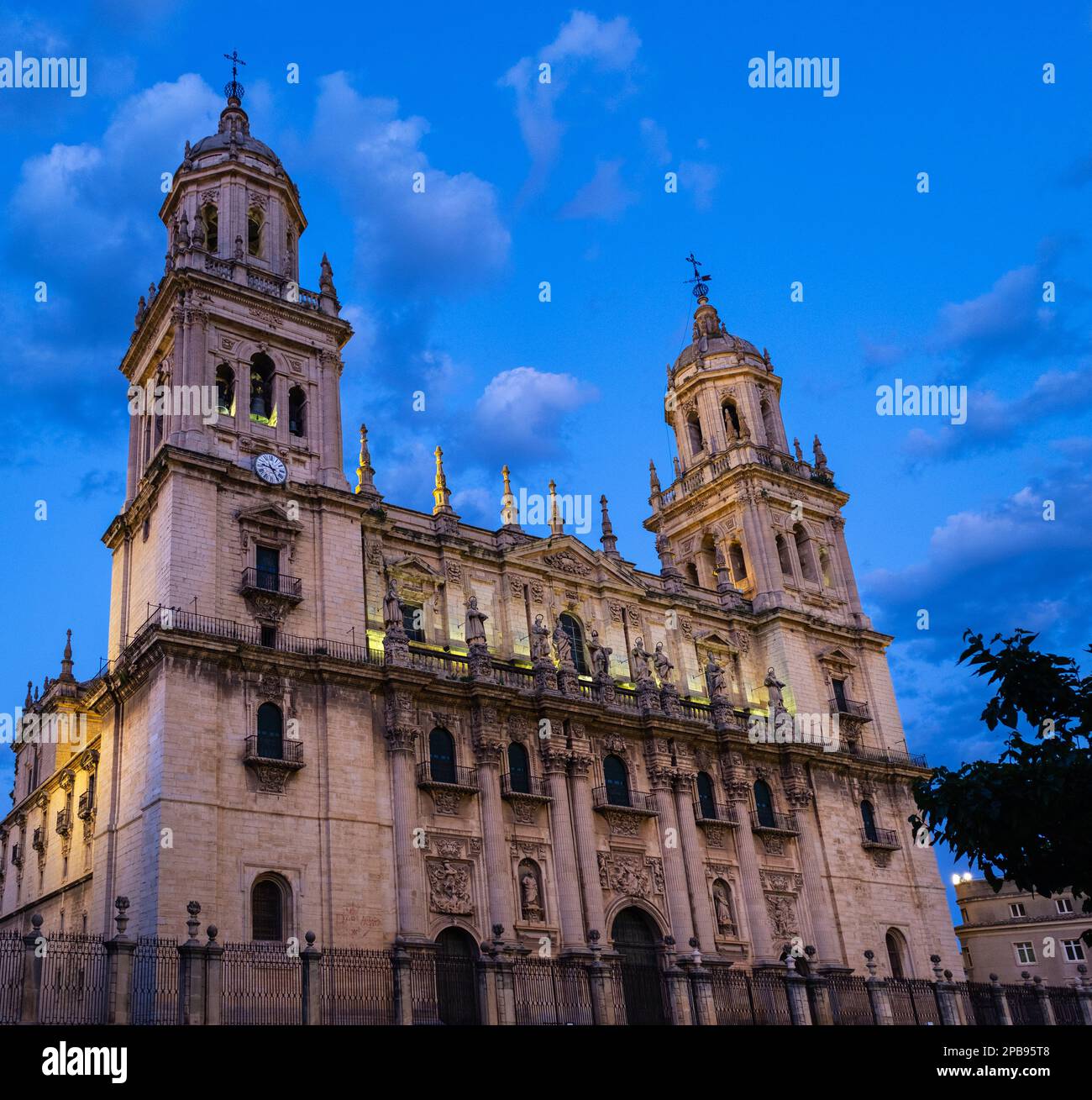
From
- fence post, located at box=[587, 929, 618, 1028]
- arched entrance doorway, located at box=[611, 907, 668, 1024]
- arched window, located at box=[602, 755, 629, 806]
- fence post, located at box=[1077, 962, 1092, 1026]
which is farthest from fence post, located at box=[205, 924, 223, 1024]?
fence post, located at box=[1077, 962, 1092, 1026]

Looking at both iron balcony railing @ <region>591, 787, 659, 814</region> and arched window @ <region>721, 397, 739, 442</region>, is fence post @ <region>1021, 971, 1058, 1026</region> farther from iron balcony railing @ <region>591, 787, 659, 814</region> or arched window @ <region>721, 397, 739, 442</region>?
arched window @ <region>721, 397, 739, 442</region>

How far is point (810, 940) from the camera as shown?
3988 centimetres

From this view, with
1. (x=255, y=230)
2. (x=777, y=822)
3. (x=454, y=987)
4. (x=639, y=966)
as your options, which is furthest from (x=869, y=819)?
(x=255, y=230)

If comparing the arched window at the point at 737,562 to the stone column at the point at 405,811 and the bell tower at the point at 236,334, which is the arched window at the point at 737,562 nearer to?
the bell tower at the point at 236,334

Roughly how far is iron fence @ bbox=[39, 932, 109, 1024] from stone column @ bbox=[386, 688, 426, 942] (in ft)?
24.9

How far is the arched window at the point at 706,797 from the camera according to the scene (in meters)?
39.9

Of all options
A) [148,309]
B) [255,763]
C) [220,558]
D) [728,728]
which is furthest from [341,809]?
[148,309]

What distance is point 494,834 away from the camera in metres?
33.8

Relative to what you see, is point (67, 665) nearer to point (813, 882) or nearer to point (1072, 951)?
point (813, 882)

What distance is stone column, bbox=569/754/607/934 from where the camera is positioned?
1361 inches

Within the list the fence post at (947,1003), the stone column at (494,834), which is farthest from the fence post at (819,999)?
the stone column at (494,834)

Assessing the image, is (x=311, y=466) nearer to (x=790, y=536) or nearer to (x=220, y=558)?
(x=220, y=558)
